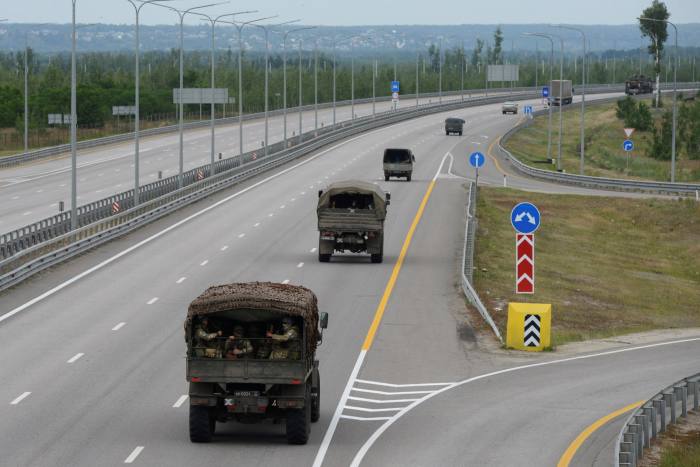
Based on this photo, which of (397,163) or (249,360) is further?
(397,163)

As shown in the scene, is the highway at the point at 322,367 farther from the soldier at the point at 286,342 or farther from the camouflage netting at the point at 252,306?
the camouflage netting at the point at 252,306

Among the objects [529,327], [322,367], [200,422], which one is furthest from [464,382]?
[200,422]

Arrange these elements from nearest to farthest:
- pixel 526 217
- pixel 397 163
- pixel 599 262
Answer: pixel 526 217
pixel 599 262
pixel 397 163

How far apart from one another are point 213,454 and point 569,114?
6015 inches

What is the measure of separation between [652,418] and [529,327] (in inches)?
459

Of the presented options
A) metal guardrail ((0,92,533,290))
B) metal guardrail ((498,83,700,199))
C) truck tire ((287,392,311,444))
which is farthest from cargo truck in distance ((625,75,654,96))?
truck tire ((287,392,311,444))

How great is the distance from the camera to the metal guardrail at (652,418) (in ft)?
71.6

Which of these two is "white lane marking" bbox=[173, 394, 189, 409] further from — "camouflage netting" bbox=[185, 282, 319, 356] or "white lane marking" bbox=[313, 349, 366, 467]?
"camouflage netting" bbox=[185, 282, 319, 356]

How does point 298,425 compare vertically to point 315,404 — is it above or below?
above

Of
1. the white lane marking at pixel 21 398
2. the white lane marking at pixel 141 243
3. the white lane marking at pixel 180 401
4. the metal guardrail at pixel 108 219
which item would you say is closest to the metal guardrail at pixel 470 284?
the white lane marking at pixel 180 401

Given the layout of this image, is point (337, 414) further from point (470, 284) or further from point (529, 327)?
point (470, 284)

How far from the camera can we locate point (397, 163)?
87.8 m

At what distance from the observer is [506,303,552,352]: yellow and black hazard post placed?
36.2 m

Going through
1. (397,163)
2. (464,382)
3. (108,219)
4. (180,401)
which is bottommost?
(464,382)
